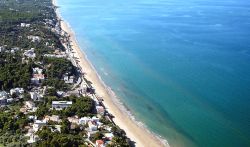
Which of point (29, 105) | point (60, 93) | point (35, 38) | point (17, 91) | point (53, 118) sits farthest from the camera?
point (35, 38)

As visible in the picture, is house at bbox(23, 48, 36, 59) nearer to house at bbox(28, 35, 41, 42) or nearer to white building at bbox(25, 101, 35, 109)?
house at bbox(28, 35, 41, 42)

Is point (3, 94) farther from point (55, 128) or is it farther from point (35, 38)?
point (35, 38)

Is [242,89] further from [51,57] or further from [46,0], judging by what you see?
[46,0]

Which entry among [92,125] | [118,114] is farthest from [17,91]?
[92,125]

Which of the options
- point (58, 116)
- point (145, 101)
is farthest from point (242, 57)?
A: point (58, 116)

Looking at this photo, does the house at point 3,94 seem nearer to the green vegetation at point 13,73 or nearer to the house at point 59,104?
the green vegetation at point 13,73
